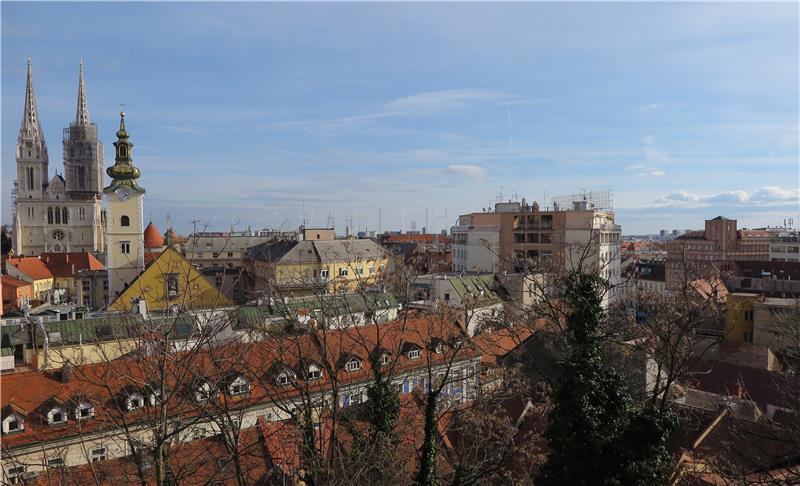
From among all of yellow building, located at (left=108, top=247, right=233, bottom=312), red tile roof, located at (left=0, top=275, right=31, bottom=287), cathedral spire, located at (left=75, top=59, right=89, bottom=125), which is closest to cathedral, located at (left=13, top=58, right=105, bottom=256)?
cathedral spire, located at (left=75, top=59, right=89, bottom=125)

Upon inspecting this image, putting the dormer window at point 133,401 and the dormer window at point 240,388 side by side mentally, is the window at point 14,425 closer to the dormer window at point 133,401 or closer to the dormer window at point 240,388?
the dormer window at point 133,401

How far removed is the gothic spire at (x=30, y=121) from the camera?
347ft

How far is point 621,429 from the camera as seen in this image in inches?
459

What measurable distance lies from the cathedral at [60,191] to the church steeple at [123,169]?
57904mm

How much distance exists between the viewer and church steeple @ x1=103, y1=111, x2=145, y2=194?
46.4 meters

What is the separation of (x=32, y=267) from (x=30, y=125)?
50.1m

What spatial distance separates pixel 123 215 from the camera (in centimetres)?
4712

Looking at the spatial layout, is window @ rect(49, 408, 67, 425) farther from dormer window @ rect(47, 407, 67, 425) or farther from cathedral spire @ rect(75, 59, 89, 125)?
cathedral spire @ rect(75, 59, 89, 125)

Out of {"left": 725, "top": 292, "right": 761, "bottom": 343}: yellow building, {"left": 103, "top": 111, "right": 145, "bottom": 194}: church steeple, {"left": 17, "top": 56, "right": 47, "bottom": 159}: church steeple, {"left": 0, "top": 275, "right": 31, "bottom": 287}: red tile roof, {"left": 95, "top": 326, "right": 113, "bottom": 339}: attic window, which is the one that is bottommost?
{"left": 725, "top": 292, "right": 761, "bottom": 343}: yellow building

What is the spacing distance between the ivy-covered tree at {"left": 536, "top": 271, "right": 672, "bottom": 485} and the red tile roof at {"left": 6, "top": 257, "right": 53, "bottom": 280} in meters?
76.0

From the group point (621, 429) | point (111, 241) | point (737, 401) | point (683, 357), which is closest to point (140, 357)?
point (621, 429)

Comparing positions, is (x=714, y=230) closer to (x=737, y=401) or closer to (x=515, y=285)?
(x=515, y=285)

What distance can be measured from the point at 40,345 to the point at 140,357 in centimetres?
1830

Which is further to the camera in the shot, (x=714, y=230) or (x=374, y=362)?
(x=714, y=230)
